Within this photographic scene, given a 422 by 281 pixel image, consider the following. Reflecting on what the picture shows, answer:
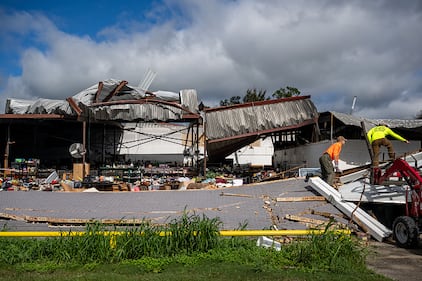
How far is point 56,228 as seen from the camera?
9000 mm

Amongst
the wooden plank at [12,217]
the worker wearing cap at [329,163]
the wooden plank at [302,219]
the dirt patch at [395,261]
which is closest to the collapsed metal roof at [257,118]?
the worker wearing cap at [329,163]

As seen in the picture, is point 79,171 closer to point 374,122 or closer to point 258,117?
point 258,117

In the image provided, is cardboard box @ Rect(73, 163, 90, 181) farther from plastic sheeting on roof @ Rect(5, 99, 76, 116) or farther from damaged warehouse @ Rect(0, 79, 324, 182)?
plastic sheeting on roof @ Rect(5, 99, 76, 116)

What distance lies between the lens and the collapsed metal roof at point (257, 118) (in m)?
20.6

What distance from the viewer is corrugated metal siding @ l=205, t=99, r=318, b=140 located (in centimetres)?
2066

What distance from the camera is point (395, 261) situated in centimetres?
682

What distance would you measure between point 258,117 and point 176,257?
50.7 feet

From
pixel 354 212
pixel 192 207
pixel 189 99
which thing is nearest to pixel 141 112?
pixel 189 99

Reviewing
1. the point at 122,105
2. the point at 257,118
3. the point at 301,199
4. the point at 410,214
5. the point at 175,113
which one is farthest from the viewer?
the point at 257,118

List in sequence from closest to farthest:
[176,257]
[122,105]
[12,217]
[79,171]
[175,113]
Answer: [176,257], [12,217], [79,171], [122,105], [175,113]

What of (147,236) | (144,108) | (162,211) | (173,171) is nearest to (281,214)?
(162,211)

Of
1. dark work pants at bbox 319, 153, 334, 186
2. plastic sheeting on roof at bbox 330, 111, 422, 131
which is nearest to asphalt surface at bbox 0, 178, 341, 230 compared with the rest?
dark work pants at bbox 319, 153, 334, 186

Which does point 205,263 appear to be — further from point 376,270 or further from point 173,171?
point 173,171

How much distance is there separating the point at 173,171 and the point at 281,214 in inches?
432
